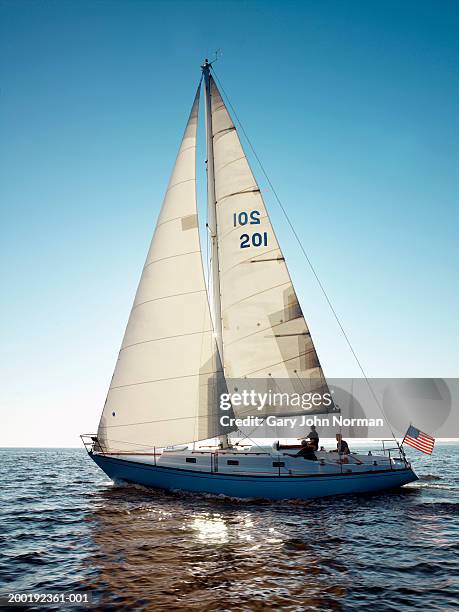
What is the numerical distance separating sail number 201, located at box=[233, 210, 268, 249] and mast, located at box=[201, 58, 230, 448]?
1187mm

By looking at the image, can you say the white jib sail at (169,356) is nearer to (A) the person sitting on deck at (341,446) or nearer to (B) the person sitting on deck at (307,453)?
(B) the person sitting on deck at (307,453)

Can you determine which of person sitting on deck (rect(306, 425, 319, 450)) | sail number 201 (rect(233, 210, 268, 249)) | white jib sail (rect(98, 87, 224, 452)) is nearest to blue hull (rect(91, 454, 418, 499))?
white jib sail (rect(98, 87, 224, 452))

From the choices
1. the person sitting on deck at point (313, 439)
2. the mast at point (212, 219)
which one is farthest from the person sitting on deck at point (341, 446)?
the mast at point (212, 219)

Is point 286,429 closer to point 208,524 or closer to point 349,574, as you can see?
point 208,524

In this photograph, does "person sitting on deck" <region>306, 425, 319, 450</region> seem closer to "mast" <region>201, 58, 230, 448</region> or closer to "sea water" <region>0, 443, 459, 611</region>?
"sea water" <region>0, 443, 459, 611</region>

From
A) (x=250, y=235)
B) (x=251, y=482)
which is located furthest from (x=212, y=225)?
(x=251, y=482)

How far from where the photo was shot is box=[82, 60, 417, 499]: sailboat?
17297 millimetres

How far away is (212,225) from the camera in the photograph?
20.2 metres

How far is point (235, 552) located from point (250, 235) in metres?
13.1

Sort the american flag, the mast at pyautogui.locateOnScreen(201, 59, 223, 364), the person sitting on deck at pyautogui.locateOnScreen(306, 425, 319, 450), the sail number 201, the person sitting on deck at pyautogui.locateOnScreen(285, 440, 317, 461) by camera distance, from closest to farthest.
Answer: the person sitting on deck at pyautogui.locateOnScreen(285, 440, 317, 461)
the person sitting on deck at pyautogui.locateOnScreen(306, 425, 319, 450)
the american flag
the mast at pyautogui.locateOnScreen(201, 59, 223, 364)
the sail number 201

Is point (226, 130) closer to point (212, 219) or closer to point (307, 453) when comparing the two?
point (212, 219)

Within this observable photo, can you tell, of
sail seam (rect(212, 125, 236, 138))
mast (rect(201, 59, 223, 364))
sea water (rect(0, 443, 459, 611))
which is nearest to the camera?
sea water (rect(0, 443, 459, 611))

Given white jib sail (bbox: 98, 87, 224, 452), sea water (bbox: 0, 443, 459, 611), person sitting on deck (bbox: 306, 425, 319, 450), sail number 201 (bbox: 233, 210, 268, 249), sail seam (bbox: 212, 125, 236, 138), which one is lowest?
sea water (bbox: 0, 443, 459, 611)

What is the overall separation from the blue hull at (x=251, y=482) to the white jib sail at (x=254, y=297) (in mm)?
3130
